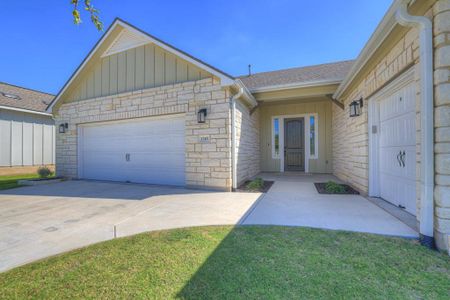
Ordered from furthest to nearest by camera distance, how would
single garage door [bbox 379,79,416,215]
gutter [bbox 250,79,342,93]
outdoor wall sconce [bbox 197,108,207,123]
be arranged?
gutter [bbox 250,79,342,93] < outdoor wall sconce [bbox 197,108,207,123] < single garage door [bbox 379,79,416,215]

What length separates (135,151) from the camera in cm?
719

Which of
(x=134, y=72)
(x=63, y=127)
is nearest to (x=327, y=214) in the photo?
(x=134, y=72)

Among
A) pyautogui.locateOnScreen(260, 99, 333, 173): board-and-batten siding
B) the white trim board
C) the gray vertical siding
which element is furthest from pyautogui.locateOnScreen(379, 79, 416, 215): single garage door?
the gray vertical siding

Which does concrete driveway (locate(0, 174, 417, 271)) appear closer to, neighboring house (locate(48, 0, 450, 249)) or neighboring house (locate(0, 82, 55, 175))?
neighboring house (locate(48, 0, 450, 249))

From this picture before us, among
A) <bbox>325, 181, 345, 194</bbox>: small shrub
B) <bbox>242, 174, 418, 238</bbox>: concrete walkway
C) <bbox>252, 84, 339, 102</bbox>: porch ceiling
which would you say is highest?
<bbox>252, 84, 339, 102</bbox>: porch ceiling

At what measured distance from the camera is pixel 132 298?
1.60m

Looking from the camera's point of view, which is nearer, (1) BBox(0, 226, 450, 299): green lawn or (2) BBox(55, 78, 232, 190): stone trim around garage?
(1) BBox(0, 226, 450, 299): green lawn

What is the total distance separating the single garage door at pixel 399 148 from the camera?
10.7ft

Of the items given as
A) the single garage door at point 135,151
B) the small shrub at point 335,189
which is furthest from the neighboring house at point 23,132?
the small shrub at point 335,189

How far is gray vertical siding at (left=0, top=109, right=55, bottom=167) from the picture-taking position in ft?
33.6

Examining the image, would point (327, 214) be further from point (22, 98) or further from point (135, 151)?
point (22, 98)

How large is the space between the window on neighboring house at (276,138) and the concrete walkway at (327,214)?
400 centimetres

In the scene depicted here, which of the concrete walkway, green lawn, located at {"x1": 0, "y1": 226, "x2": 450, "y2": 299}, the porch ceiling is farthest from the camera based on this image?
the porch ceiling

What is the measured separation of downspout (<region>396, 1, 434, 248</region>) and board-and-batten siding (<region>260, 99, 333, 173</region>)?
242 inches
